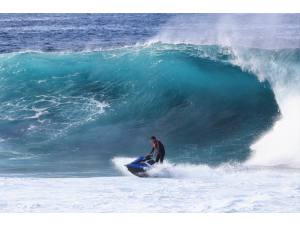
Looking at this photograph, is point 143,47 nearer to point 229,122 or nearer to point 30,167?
point 229,122

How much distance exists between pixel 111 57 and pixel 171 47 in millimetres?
1203

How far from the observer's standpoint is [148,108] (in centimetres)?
1115

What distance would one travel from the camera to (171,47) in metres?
11.7

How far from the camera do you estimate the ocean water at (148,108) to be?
31.3 feet

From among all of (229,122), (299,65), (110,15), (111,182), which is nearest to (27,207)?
(111,182)

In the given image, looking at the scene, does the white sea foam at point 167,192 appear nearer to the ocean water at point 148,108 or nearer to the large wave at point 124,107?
the ocean water at point 148,108

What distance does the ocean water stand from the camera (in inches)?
375

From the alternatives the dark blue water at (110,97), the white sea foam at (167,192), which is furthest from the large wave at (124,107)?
the white sea foam at (167,192)

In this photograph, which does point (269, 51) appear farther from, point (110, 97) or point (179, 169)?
point (110, 97)

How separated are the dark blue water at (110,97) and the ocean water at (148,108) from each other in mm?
23

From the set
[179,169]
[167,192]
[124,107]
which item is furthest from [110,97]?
[167,192]

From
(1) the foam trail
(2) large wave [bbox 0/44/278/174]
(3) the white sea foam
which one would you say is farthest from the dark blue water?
(3) the white sea foam

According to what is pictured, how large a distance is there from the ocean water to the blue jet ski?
0.11 m

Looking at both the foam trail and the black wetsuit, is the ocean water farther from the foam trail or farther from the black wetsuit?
the black wetsuit
